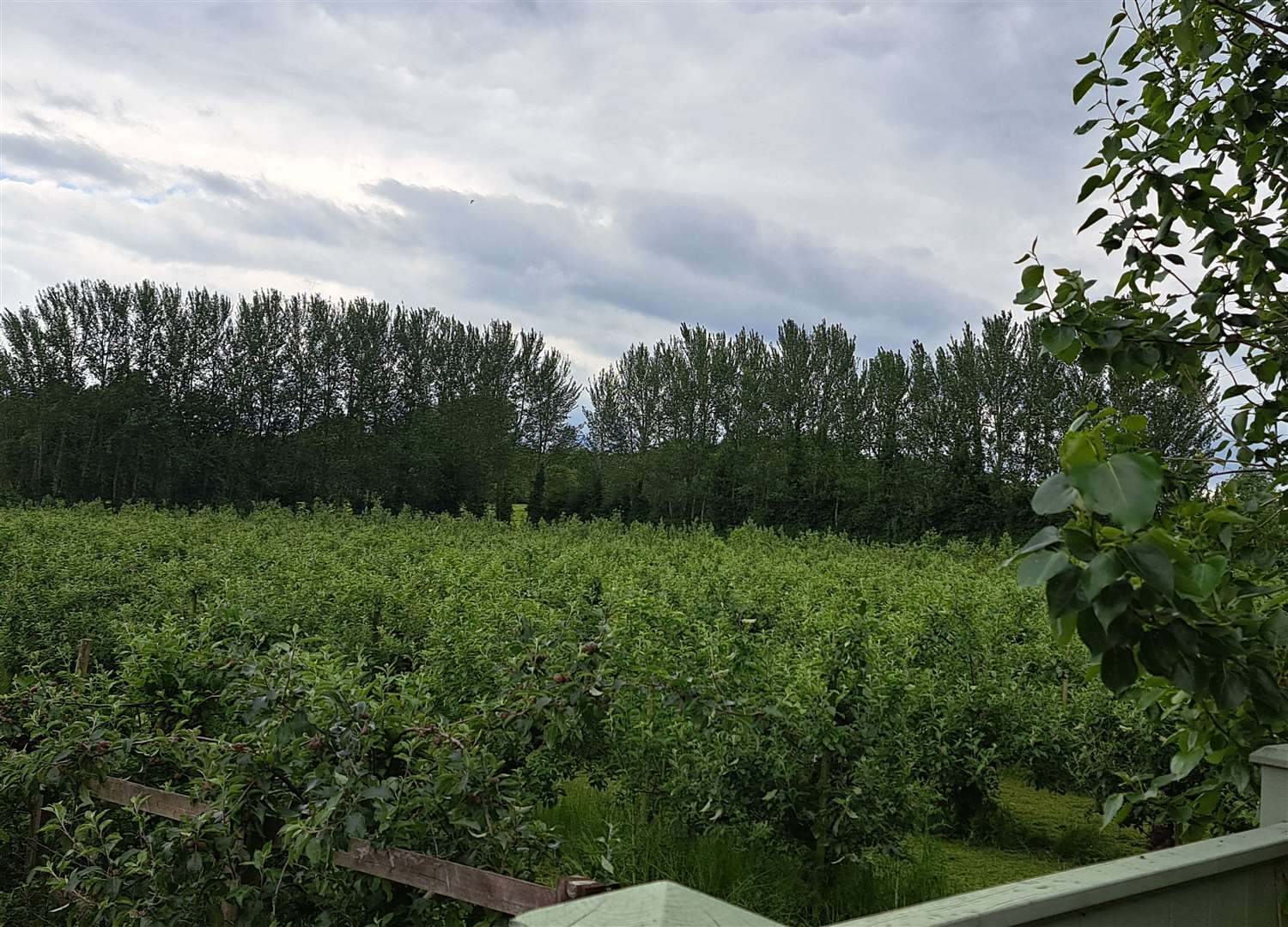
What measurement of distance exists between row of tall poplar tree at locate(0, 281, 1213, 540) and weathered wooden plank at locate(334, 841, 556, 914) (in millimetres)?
28472

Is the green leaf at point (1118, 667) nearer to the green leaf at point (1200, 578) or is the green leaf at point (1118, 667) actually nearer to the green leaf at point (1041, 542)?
the green leaf at point (1200, 578)

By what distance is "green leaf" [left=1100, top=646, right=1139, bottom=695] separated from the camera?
1.28m

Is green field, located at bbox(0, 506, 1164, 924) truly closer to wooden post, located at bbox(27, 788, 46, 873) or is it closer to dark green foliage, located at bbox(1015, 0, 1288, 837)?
wooden post, located at bbox(27, 788, 46, 873)

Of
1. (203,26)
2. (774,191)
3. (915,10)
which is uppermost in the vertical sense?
(774,191)

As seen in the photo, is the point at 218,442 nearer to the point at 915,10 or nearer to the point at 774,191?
the point at 774,191

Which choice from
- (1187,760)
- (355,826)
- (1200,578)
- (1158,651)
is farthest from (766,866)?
(1200,578)

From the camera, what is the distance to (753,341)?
4078 cm

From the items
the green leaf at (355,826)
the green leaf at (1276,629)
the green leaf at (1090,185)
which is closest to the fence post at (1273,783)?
the green leaf at (1276,629)

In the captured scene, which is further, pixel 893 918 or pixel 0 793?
pixel 0 793

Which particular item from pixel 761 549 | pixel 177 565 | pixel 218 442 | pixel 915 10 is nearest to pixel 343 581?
pixel 177 565

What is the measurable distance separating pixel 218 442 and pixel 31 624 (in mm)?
30524

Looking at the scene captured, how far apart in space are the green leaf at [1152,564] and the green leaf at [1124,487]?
0.06 metres

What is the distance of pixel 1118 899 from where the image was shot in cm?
129

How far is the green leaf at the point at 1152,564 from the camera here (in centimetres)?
107
